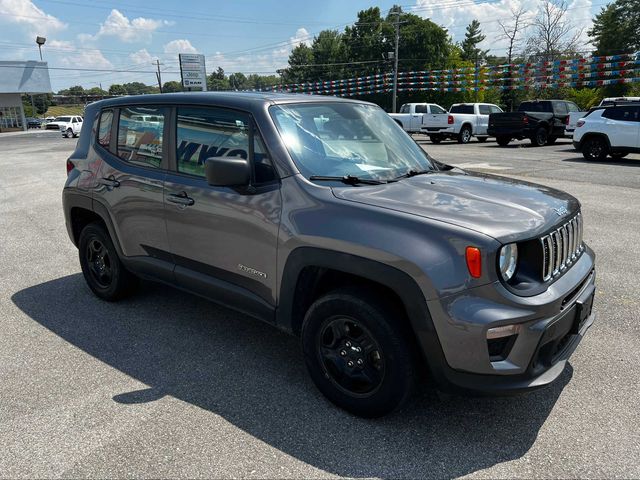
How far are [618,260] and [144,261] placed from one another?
16.5 feet

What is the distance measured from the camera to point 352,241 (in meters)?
2.62

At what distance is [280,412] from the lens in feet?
9.55

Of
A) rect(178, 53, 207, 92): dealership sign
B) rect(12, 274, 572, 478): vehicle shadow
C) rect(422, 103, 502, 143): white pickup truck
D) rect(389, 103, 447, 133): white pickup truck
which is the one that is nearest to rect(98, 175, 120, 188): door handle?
rect(12, 274, 572, 478): vehicle shadow

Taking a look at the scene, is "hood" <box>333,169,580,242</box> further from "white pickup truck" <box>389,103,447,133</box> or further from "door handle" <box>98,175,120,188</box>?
"white pickup truck" <box>389,103,447,133</box>

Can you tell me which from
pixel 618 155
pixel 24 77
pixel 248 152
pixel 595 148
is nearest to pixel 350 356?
pixel 248 152

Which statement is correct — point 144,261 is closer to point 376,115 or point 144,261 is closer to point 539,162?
point 376,115

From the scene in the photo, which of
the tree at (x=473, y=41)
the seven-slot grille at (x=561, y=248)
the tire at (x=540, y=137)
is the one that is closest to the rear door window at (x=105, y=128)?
the seven-slot grille at (x=561, y=248)

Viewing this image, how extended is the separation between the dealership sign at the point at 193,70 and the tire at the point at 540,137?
149 feet

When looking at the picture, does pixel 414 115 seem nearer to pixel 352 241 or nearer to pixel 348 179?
pixel 348 179

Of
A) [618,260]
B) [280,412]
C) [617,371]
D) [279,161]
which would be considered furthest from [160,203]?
[618,260]

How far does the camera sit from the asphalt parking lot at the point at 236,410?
2.48 metres

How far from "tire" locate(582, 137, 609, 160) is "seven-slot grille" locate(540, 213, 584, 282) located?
1382cm

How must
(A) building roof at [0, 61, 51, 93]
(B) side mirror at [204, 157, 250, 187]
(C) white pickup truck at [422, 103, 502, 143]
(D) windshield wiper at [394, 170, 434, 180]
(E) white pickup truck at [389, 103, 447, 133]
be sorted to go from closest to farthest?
(B) side mirror at [204, 157, 250, 187], (D) windshield wiper at [394, 170, 434, 180], (C) white pickup truck at [422, 103, 502, 143], (E) white pickup truck at [389, 103, 447, 133], (A) building roof at [0, 61, 51, 93]

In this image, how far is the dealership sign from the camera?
191 feet
